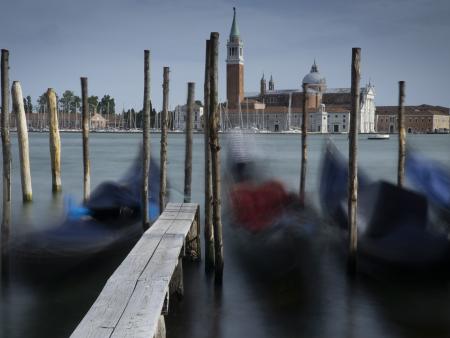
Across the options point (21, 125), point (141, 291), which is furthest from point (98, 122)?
point (141, 291)

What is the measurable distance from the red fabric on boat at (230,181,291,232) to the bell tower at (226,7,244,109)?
61644 millimetres

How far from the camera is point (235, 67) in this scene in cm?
6744

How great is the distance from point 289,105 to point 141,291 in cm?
6501

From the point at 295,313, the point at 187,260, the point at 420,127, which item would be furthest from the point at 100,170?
the point at 420,127

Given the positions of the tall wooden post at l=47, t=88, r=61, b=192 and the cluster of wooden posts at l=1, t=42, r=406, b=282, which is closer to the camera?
the cluster of wooden posts at l=1, t=42, r=406, b=282

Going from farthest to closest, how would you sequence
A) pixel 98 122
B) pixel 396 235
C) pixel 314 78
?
pixel 98 122, pixel 314 78, pixel 396 235

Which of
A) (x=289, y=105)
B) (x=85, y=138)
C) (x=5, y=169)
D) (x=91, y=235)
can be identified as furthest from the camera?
(x=289, y=105)

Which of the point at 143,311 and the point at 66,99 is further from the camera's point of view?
the point at 66,99

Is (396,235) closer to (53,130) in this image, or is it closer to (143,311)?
(143,311)

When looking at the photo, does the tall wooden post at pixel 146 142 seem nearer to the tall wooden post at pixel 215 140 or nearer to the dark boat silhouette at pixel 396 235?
the tall wooden post at pixel 215 140

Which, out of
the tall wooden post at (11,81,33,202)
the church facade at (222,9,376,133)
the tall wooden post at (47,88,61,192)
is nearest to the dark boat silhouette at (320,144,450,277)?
the tall wooden post at (11,81,33,202)

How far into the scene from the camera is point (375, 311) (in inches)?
173

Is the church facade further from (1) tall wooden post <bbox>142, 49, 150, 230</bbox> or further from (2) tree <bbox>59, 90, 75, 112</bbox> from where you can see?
(1) tall wooden post <bbox>142, 49, 150, 230</bbox>

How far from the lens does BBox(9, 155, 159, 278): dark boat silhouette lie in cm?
475
